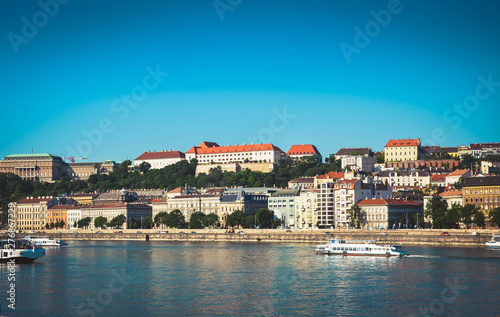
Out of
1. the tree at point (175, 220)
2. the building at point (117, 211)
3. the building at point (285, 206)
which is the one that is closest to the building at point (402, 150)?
the building at point (285, 206)

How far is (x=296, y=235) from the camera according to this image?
7175 cm

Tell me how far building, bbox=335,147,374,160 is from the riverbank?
44298mm

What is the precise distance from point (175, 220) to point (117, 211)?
59.0 feet

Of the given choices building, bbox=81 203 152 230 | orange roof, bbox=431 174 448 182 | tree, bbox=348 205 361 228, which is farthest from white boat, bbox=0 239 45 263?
orange roof, bbox=431 174 448 182

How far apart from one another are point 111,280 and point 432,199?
43440 mm

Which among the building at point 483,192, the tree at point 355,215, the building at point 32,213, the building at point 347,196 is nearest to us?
the building at point 483,192

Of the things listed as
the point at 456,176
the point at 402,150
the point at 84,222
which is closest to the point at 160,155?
the point at 84,222

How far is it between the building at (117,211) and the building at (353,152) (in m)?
34.3

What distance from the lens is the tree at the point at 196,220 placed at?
8981 centimetres

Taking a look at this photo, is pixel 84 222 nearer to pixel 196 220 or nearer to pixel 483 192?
pixel 196 220

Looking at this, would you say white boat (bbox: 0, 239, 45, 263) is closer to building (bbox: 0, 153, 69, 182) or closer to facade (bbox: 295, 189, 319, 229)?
facade (bbox: 295, 189, 319, 229)

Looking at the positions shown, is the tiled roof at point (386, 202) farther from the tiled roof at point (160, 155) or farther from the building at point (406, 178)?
the tiled roof at point (160, 155)

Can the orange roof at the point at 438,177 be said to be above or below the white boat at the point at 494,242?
above

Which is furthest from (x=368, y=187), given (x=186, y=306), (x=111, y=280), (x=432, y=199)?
(x=186, y=306)
